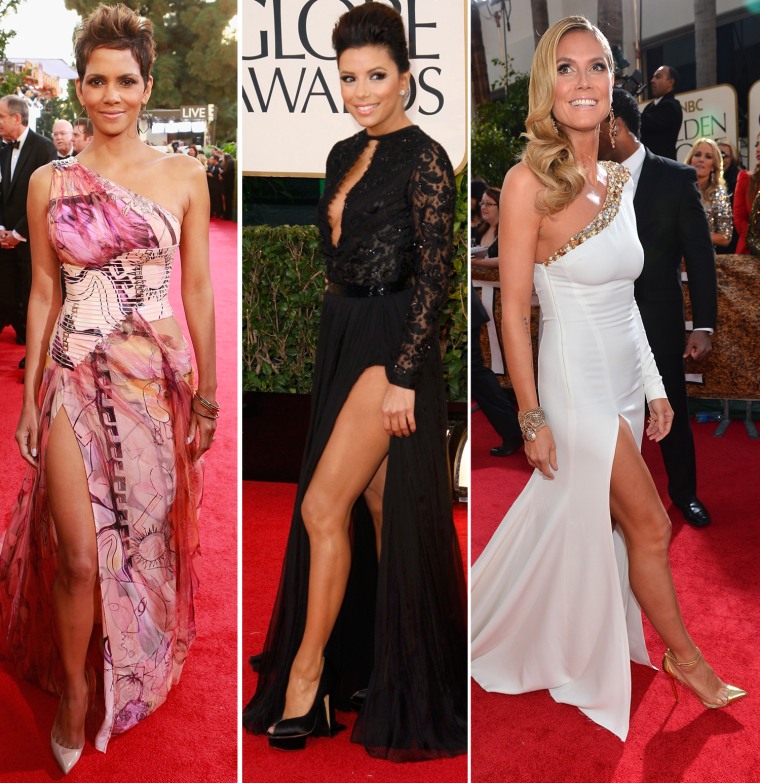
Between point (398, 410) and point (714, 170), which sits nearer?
point (398, 410)

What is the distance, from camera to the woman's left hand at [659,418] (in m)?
2.48

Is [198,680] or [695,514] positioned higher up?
[695,514]

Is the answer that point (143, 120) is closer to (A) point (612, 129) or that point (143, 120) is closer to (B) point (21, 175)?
(B) point (21, 175)

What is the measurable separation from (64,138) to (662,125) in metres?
1.63

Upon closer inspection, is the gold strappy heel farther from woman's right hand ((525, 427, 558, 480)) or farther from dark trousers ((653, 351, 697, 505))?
dark trousers ((653, 351, 697, 505))

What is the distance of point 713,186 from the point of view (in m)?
2.92

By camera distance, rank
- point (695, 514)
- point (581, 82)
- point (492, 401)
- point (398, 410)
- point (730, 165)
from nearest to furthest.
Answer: point (398, 410) < point (581, 82) < point (492, 401) < point (730, 165) < point (695, 514)

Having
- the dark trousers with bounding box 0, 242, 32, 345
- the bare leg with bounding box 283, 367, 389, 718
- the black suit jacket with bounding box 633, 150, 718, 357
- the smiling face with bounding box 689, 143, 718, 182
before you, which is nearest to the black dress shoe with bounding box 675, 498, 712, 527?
the black suit jacket with bounding box 633, 150, 718, 357

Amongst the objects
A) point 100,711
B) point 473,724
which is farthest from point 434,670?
point 100,711

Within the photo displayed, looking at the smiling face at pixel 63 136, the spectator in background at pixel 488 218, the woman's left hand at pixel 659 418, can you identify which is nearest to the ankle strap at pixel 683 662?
the woman's left hand at pixel 659 418

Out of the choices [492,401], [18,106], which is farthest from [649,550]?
[18,106]

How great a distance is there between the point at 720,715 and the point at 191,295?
1.67 meters

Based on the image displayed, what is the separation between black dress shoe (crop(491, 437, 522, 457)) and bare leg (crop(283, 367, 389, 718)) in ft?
1.85

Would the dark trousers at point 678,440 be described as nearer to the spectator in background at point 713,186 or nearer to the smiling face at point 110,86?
the spectator in background at point 713,186
